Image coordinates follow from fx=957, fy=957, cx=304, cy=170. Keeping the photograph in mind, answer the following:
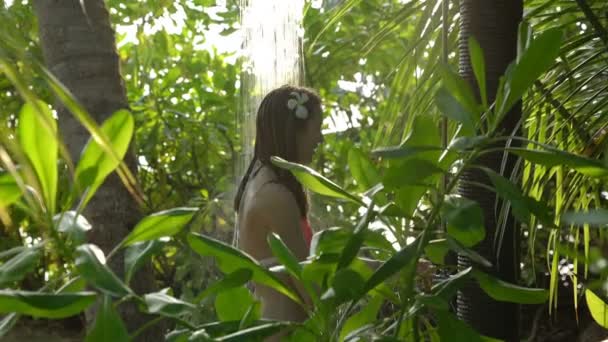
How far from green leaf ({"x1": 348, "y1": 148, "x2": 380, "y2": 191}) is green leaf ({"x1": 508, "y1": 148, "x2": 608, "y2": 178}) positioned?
0.55ft

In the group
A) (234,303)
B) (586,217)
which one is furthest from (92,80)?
(586,217)

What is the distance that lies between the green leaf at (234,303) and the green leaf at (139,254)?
3.8 inches

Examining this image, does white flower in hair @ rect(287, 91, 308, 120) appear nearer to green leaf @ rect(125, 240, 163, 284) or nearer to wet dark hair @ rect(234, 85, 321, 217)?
wet dark hair @ rect(234, 85, 321, 217)

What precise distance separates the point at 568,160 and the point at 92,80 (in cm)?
130

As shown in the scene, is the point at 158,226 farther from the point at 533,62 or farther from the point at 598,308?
the point at 598,308

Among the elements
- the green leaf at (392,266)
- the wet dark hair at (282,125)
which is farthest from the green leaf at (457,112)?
the wet dark hair at (282,125)

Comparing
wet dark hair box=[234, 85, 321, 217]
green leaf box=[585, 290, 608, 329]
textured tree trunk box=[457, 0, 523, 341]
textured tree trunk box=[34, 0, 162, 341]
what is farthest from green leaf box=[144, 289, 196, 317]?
wet dark hair box=[234, 85, 321, 217]

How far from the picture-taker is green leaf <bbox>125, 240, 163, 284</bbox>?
722mm

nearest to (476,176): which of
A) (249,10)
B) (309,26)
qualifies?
(249,10)

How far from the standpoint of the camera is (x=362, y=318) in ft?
2.74

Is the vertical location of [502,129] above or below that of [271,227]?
above

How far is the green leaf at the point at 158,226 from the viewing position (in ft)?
2.45

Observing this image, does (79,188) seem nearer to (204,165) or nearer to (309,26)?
(309,26)

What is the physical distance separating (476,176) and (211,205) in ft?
6.87
